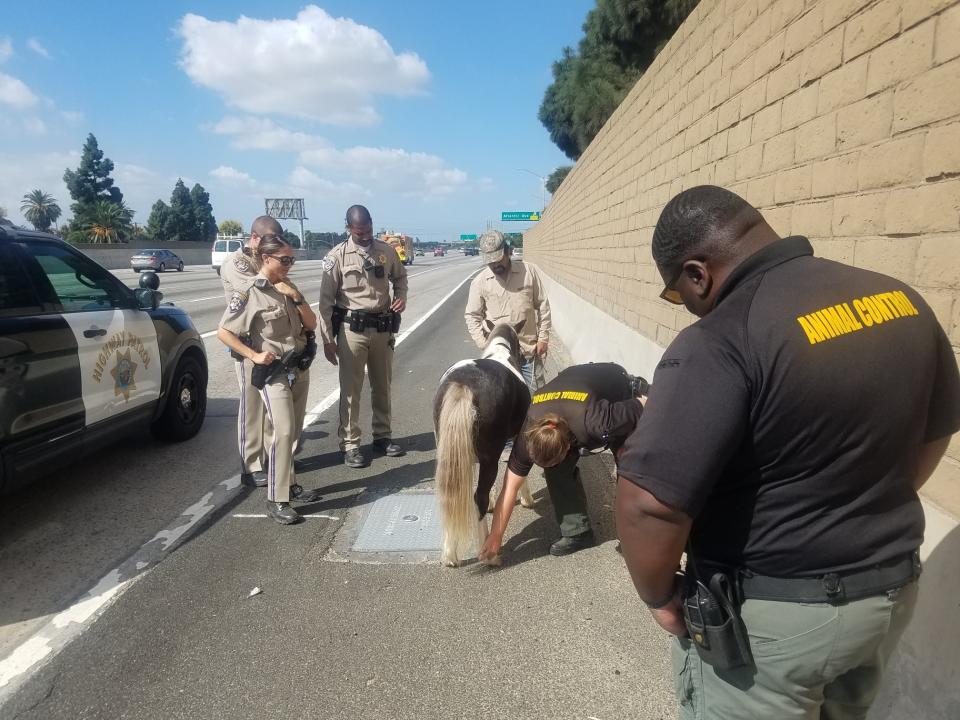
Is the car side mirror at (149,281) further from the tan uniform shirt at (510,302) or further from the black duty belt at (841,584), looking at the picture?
the black duty belt at (841,584)

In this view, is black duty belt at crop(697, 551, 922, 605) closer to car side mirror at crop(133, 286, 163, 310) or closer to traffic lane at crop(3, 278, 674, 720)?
traffic lane at crop(3, 278, 674, 720)

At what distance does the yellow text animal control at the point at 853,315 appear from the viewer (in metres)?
1.30

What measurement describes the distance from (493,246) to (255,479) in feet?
9.12

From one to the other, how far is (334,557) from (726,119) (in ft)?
13.0

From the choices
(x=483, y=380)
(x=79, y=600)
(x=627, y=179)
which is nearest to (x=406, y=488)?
(x=483, y=380)

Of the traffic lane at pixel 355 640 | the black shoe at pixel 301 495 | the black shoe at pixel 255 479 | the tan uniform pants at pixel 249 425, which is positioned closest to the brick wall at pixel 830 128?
the traffic lane at pixel 355 640

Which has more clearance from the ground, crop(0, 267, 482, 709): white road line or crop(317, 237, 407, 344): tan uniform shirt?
crop(317, 237, 407, 344): tan uniform shirt

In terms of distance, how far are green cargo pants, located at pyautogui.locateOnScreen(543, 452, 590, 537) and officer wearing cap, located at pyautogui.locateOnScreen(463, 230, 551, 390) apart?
6.35 feet

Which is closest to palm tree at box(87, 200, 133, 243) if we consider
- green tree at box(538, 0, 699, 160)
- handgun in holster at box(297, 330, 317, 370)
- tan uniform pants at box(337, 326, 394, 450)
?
green tree at box(538, 0, 699, 160)

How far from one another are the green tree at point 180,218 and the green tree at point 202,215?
734mm

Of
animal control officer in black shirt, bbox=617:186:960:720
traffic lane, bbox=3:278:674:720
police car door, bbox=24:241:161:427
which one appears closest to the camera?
animal control officer in black shirt, bbox=617:186:960:720

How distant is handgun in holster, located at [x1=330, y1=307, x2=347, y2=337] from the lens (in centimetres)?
573

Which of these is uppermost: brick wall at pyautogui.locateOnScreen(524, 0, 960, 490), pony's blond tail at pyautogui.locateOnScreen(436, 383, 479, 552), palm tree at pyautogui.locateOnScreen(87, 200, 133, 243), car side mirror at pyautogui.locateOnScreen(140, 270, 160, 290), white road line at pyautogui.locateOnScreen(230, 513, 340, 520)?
palm tree at pyautogui.locateOnScreen(87, 200, 133, 243)

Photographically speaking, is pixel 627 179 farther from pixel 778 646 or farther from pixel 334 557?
pixel 778 646
